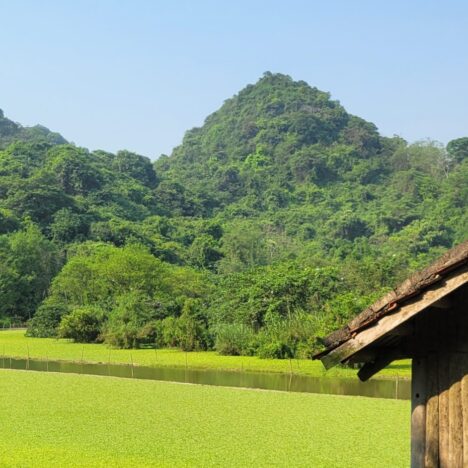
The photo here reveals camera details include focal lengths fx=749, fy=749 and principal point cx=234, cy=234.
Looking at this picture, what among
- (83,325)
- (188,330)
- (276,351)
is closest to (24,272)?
(83,325)

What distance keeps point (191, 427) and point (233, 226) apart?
63.7 m

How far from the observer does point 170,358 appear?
3134cm

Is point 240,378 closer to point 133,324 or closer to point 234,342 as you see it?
point 234,342

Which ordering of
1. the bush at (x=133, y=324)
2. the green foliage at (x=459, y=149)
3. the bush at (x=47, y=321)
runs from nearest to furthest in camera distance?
1. the bush at (x=133, y=324)
2. the bush at (x=47, y=321)
3. the green foliage at (x=459, y=149)

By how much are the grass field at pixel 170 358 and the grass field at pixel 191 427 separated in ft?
21.1

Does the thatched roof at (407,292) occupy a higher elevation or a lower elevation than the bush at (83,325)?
higher

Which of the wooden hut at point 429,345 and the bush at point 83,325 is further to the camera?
the bush at point 83,325

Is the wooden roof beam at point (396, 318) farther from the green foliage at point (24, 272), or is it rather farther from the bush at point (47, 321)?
the green foliage at point (24, 272)

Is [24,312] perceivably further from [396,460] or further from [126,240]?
[396,460]

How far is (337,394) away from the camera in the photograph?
22047 millimetres

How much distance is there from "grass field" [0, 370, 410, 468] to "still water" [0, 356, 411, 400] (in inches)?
89.4

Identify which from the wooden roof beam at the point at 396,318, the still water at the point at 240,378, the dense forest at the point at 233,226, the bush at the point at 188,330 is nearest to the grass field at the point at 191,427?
the still water at the point at 240,378

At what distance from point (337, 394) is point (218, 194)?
81.1 m

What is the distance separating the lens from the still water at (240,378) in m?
23.2
